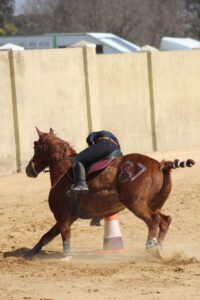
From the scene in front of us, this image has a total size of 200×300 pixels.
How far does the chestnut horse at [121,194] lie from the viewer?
9945 mm

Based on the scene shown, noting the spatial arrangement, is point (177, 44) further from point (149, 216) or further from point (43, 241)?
point (149, 216)

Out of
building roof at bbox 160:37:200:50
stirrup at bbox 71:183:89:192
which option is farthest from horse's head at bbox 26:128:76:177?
building roof at bbox 160:37:200:50

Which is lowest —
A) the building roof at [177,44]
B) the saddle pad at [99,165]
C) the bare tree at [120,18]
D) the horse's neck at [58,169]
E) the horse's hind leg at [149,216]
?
the horse's hind leg at [149,216]

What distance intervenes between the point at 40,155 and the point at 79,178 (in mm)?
929

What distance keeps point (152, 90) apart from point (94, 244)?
1043 cm

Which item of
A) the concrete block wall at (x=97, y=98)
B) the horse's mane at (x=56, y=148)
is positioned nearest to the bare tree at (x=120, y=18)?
the concrete block wall at (x=97, y=98)

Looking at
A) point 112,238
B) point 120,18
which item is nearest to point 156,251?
point 112,238

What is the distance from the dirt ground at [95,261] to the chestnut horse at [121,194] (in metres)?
0.37

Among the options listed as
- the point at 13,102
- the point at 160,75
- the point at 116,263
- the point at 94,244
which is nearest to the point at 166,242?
the point at 94,244

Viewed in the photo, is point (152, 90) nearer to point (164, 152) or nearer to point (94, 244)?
point (164, 152)

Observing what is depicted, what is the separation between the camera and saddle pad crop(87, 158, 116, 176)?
10102 mm

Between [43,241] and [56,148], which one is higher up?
[56,148]

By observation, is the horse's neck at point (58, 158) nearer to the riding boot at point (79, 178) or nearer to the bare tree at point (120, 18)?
the riding boot at point (79, 178)

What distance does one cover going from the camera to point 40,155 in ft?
35.3
